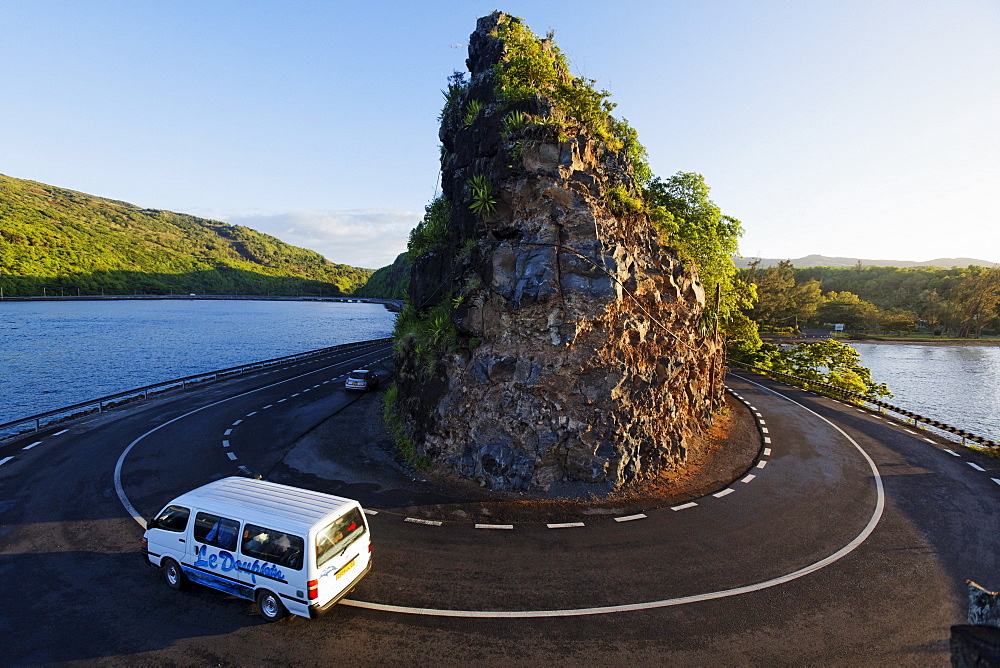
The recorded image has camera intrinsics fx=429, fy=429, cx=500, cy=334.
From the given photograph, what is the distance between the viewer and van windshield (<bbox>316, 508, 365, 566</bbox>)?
8.62 meters

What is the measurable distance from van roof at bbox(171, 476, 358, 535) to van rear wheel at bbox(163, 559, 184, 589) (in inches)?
55.1

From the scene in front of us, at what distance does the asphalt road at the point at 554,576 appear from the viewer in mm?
8492

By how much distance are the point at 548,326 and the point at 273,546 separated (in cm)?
1073

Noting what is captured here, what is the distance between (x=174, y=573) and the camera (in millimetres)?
9836

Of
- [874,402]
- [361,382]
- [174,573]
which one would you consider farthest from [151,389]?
[874,402]

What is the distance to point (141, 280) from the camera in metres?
171

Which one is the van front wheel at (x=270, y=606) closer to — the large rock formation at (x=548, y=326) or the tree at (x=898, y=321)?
the large rock formation at (x=548, y=326)

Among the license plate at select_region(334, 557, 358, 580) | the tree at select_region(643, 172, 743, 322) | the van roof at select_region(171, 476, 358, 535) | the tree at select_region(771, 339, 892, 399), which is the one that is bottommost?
the tree at select_region(771, 339, 892, 399)

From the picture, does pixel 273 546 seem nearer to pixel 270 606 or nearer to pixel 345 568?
pixel 270 606

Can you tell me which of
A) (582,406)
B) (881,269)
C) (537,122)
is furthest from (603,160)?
(881,269)

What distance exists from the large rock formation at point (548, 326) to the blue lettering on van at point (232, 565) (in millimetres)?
8106

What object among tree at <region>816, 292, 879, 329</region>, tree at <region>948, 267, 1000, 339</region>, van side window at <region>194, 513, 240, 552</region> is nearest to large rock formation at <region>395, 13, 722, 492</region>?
van side window at <region>194, 513, 240, 552</region>

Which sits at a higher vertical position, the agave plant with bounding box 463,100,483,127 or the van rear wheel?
the agave plant with bounding box 463,100,483,127

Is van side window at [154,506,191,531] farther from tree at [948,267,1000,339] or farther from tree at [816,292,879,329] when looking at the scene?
tree at [948,267,1000,339]
